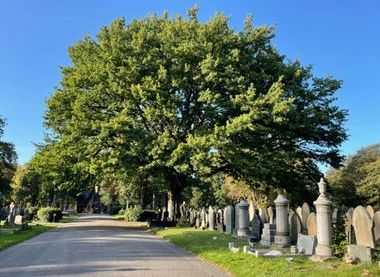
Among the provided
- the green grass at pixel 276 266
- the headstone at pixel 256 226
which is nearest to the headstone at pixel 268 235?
the green grass at pixel 276 266

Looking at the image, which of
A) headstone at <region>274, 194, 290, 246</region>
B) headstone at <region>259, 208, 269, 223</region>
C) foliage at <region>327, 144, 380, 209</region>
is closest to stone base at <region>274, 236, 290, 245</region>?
headstone at <region>274, 194, 290, 246</region>

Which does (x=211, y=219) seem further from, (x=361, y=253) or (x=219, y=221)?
(x=361, y=253)

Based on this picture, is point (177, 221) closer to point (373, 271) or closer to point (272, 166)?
point (272, 166)

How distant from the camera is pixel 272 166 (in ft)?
101

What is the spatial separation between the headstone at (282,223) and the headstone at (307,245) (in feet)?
4.79

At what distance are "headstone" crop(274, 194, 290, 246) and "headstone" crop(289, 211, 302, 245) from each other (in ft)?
1.30

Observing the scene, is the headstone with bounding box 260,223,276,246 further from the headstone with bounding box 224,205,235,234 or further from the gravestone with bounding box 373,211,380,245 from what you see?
the headstone with bounding box 224,205,235,234

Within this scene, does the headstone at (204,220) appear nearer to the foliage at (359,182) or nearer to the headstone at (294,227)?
the headstone at (294,227)

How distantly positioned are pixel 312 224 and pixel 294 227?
1.23 metres

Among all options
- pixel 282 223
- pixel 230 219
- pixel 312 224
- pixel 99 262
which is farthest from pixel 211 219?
pixel 99 262

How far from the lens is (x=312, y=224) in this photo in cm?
1446

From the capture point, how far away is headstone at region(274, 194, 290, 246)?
49.3 ft

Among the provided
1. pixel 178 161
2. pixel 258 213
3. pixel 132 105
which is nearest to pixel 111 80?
pixel 132 105

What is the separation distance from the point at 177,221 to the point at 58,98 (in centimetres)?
1230
